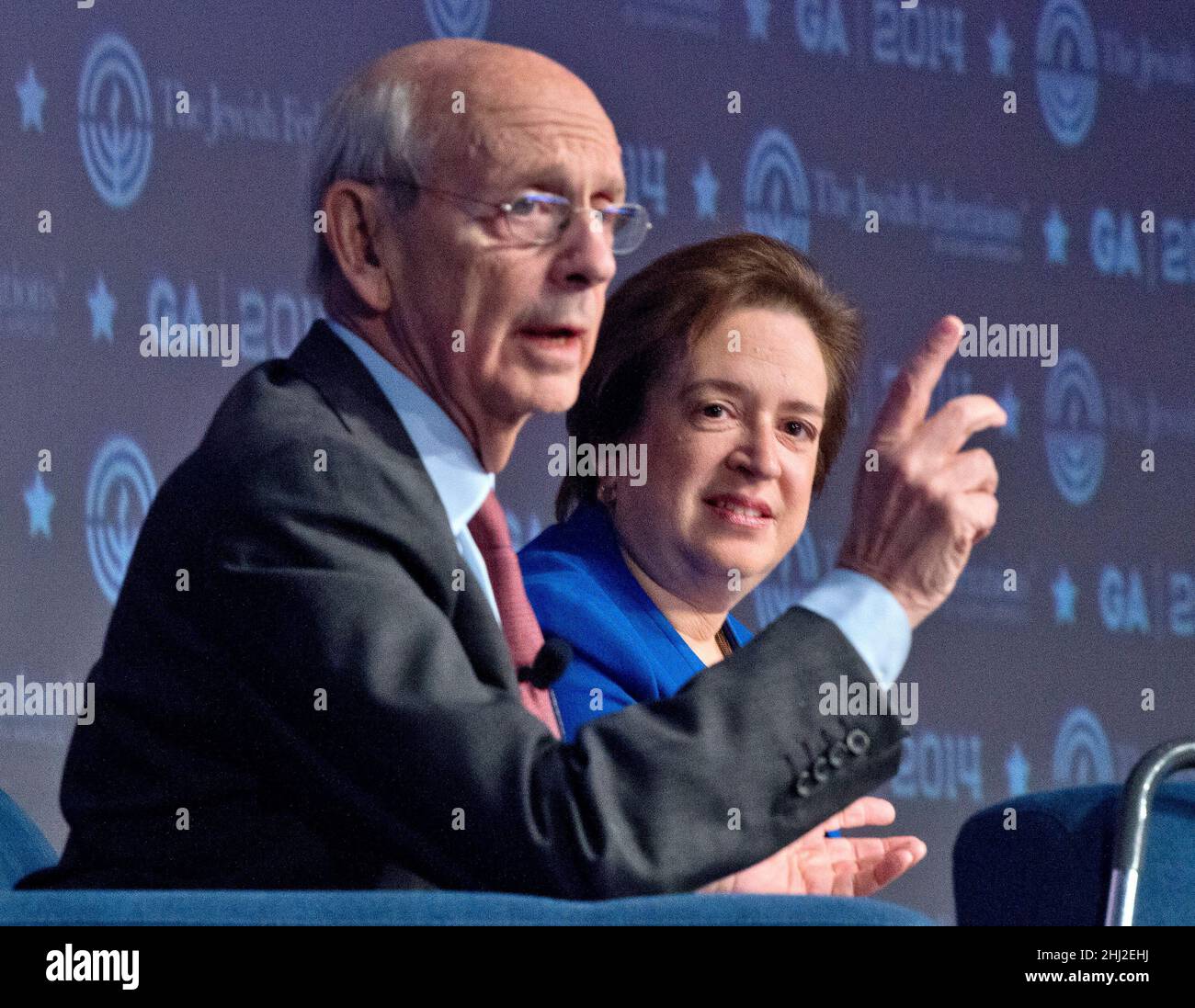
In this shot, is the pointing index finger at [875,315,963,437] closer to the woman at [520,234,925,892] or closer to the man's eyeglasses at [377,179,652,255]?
the man's eyeglasses at [377,179,652,255]

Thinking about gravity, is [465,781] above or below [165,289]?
below

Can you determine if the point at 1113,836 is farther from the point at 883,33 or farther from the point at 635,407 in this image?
the point at 883,33

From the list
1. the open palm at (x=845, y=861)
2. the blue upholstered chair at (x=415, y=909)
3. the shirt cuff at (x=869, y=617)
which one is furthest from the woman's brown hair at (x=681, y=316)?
the blue upholstered chair at (x=415, y=909)

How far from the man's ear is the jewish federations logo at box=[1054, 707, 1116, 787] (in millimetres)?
2388

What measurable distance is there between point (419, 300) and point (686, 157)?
164cm

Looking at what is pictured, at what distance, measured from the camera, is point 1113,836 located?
1925mm

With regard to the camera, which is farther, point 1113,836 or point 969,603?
point 969,603

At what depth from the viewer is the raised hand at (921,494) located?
54.0 inches

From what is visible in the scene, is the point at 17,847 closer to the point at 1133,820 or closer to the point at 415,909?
the point at 415,909

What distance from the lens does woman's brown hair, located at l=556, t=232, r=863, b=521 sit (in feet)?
7.23

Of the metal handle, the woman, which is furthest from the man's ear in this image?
the metal handle

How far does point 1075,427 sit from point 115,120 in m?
2.09

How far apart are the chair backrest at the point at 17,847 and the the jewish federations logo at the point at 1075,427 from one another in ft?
8.13
